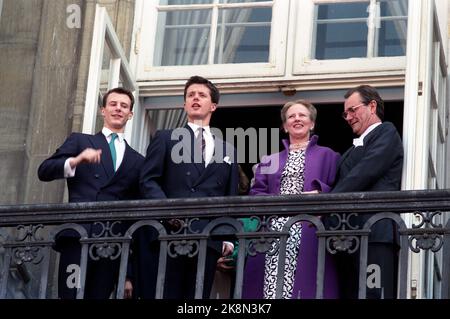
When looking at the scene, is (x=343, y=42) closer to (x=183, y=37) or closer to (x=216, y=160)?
(x=183, y=37)

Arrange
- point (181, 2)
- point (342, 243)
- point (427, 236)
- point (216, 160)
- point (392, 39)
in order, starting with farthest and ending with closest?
1. point (181, 2)
2. point (392, 39)
3. point (216, 160)
4. point (342, 243)
5. point (427, 236)

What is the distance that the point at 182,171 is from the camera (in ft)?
32.0

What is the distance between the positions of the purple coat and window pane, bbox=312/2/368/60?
1.78m

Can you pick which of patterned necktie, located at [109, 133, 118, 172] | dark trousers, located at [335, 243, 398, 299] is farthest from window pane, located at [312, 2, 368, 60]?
dark trousers, located at [335, 243, 398, 299]

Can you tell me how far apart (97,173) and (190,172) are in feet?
1.80

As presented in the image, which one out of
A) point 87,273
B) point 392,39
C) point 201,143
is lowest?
point 87,273

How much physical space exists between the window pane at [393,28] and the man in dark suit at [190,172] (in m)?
1.89

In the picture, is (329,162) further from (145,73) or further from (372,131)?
→ (145,73)

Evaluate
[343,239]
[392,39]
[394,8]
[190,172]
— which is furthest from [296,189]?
[394,8]

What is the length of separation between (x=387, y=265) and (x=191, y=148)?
134 centimetres

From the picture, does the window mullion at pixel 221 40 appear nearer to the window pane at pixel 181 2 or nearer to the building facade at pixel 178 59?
the building facade at pixel 178 59

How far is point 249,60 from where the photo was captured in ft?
38.7

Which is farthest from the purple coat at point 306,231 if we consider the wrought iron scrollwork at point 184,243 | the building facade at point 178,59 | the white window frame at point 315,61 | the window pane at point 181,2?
the window pane at point 181,2

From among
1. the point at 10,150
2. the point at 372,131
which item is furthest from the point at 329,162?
the point at 10,150
